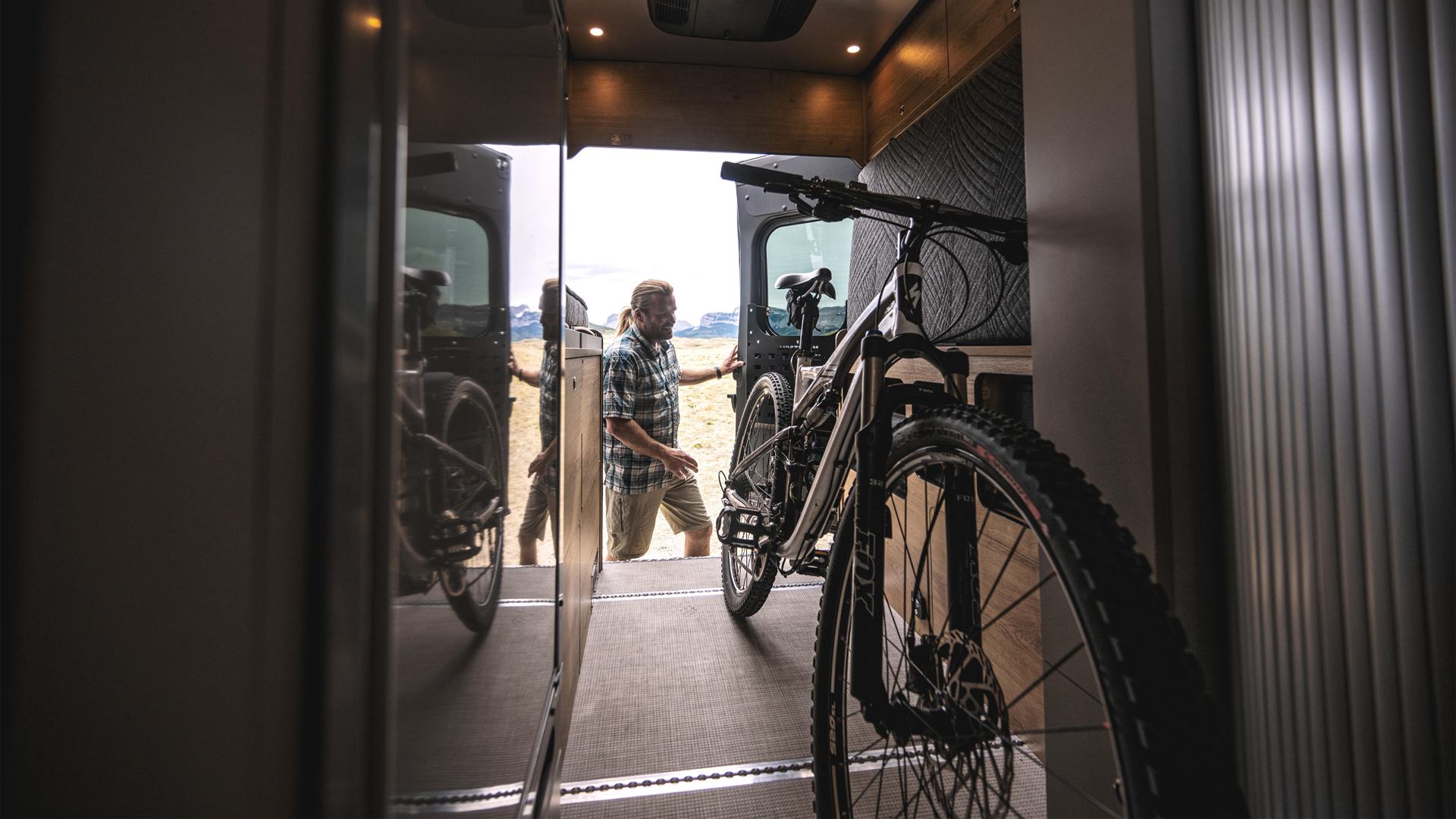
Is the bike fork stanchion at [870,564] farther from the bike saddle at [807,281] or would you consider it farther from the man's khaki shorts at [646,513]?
the man's khaki shorts at [646,513]

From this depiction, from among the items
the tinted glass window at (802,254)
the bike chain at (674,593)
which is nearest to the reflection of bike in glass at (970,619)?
the bike chain at (674,593)

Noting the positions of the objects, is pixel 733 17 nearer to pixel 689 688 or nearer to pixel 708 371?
pixel 708 371

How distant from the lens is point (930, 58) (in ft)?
6.71

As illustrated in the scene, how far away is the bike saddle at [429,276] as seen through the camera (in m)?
0.38

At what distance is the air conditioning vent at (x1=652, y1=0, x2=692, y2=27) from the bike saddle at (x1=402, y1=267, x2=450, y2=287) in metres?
2.11

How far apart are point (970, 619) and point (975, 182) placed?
1.26 m

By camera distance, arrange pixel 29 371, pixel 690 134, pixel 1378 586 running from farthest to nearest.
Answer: pixel 690 134 → pixel 1378 586 → pixel 29 371

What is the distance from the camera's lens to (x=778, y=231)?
347 centimetres

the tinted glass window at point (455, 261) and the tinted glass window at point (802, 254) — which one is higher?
the tinted glass window at point (802, 254)

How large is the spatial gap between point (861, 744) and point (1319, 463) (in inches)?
40.4

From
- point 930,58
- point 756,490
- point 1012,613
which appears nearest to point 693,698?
point 756,490

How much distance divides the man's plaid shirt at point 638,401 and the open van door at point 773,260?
0.53m

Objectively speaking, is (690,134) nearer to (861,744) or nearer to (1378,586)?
(861,744)

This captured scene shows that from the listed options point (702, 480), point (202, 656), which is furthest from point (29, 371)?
point (702, 480)
